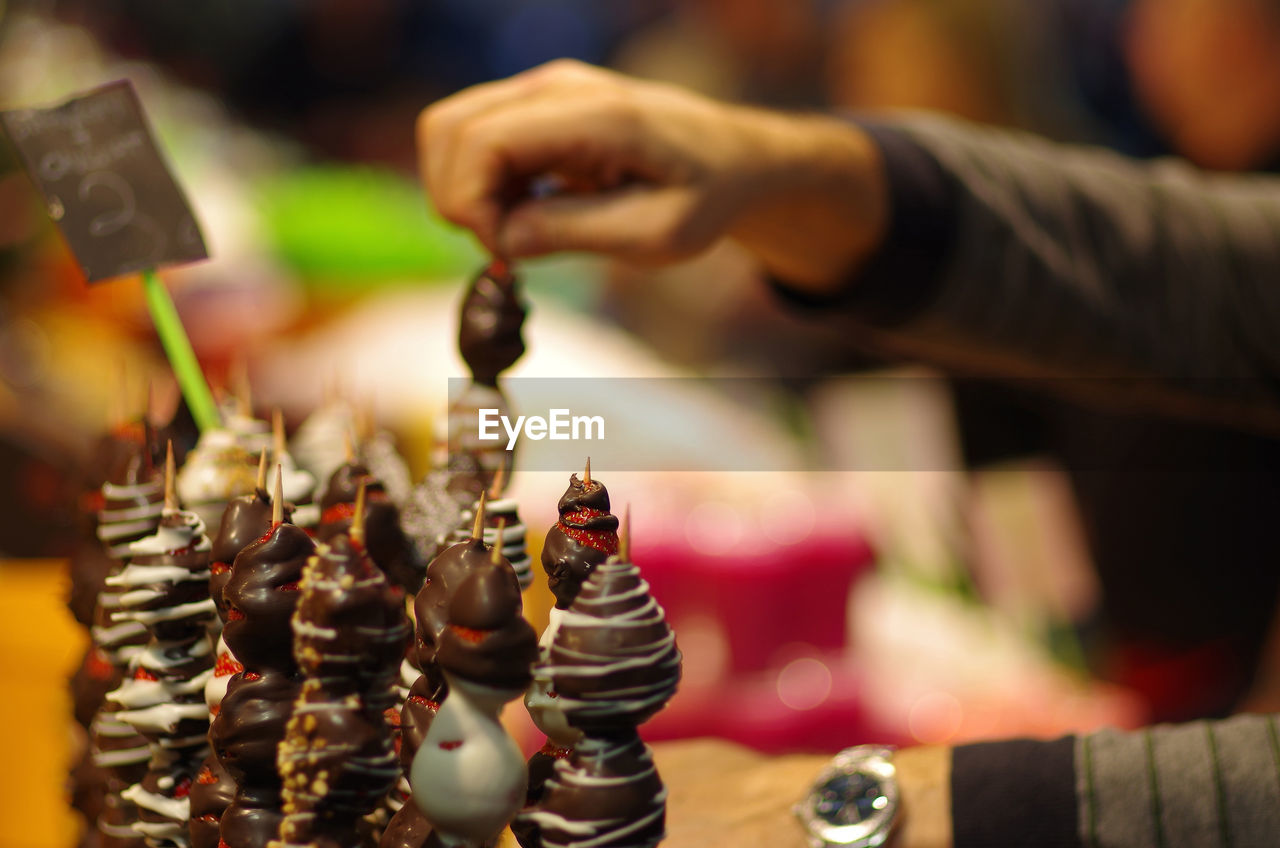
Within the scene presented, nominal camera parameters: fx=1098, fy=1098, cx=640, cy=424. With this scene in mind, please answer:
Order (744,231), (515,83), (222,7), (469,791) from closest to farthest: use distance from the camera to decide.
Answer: (469,791) → (515,83) → (744,231) → (222,7)

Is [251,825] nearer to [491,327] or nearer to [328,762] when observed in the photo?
[328,762]

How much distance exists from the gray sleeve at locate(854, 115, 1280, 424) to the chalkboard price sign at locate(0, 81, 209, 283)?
1.00m

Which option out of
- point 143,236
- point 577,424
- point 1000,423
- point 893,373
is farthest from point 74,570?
point 1000,423

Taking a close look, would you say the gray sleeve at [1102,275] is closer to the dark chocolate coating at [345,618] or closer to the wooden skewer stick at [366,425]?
the wooden skewer stick at [366,425]

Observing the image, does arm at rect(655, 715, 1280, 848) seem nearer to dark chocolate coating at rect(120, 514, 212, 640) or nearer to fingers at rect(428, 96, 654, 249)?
dark chocolate coating at rect(120, 514, 212, 640)

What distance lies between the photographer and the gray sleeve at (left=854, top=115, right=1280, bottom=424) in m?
1.57

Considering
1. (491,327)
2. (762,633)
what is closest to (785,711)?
(762,633)

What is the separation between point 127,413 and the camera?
1076 millimetres

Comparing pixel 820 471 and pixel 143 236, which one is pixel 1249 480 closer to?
pixel 820 471

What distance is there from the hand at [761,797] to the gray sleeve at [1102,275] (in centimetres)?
74

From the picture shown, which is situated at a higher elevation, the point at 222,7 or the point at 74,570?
the point at 222,7

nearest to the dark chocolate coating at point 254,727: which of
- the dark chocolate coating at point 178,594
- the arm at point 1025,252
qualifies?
the dark chocolate coating at point 178,594

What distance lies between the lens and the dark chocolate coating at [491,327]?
3.34ft

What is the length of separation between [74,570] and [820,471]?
1695mm
